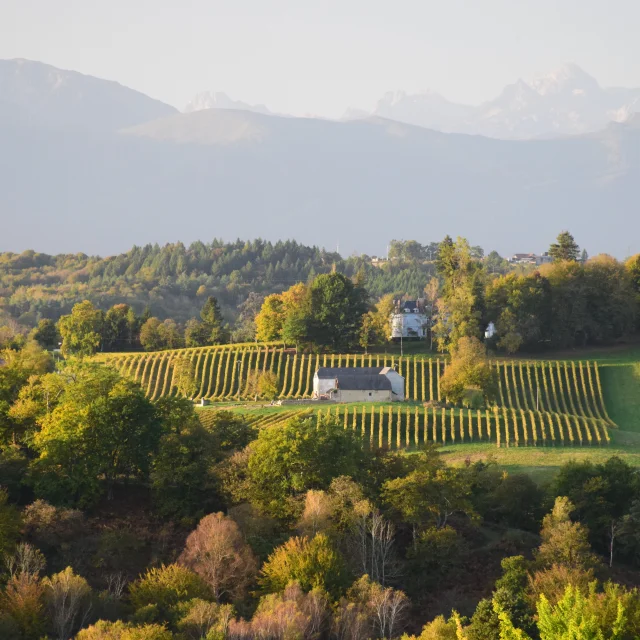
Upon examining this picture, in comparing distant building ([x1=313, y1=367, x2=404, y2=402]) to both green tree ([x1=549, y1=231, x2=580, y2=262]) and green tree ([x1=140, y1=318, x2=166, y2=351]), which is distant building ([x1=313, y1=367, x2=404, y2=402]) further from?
green tree ([x1=549, y1=231, x2=580, y2=262])

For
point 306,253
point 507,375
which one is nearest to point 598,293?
point 507,375

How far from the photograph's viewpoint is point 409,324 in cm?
10031

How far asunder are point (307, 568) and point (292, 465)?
7.87 m

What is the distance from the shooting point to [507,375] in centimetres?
7900

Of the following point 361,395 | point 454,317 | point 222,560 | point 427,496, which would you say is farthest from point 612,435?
point 222,560

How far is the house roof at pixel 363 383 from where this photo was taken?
7262cm

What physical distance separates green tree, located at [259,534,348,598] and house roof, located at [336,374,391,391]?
3451cm

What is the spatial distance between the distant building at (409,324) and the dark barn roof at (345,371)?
1810cm

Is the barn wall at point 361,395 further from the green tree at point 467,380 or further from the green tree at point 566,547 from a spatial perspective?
the green tree at point 566,547

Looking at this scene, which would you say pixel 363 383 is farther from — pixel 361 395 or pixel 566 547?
pixel 566 547

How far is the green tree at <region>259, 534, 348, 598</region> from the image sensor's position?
3678 centimetres

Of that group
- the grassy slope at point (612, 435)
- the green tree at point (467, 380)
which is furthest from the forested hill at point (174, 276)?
the green tree at point (467, 380)

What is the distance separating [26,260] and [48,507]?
158 meters

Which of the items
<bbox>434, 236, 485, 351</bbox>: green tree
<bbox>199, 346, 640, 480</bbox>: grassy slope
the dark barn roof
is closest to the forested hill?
<bbox>434, 236, 485, 351</bbox>: green tree
